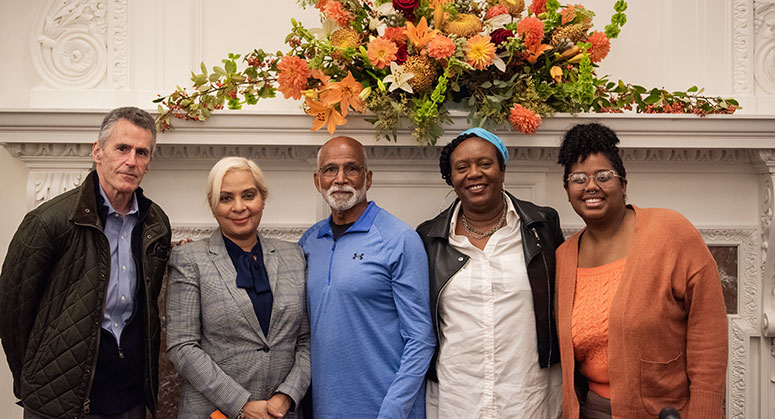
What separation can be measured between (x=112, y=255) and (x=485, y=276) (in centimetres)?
120

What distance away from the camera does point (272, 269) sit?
1.77m

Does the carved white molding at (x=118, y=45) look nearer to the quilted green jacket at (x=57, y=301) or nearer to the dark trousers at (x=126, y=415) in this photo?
the quilted green jacket at (x=57, y=301)

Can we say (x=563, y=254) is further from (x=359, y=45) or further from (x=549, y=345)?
(x=359, y=45)

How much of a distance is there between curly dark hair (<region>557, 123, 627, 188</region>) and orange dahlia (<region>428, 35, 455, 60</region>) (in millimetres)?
495

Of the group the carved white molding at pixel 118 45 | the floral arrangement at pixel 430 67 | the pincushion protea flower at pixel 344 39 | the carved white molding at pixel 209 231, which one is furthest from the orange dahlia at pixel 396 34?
the carved white molding at pixel 118 45

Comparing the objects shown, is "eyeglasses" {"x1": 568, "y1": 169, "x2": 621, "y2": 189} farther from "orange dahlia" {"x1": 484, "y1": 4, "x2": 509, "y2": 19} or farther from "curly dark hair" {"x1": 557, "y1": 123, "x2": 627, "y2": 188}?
"orange dahlia" {"x1": 484, "y1": 4, "x2": 509, "y2": 19}

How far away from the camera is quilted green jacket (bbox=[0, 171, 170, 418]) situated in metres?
1.59

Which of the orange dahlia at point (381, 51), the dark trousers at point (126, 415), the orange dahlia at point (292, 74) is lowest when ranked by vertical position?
the dark trousers at point (126, 415)

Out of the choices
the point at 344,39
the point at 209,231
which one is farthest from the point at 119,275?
the point at 344,39

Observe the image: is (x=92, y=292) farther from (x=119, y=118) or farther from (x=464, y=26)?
(x=464, y=26)

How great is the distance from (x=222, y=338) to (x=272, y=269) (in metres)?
0.27

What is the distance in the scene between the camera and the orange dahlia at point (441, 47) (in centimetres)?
183

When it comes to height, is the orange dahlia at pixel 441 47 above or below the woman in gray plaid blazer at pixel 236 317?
above

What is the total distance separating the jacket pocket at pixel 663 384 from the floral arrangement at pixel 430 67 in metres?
0.89
